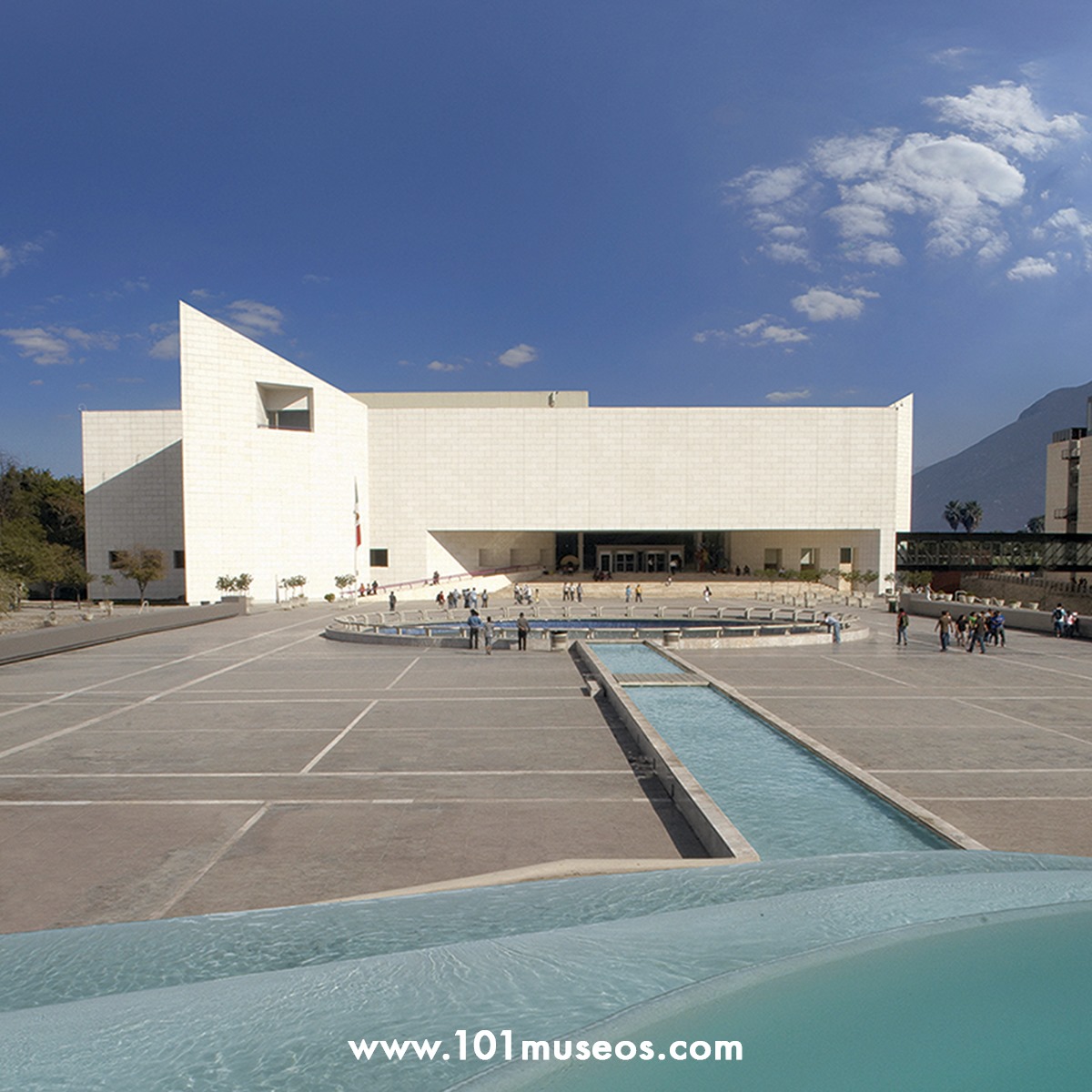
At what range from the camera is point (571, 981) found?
435 cm

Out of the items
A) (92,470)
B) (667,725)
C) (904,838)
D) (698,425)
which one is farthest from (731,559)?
(904,838)

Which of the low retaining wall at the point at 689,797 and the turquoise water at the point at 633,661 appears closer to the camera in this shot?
the low retaining wall at the point at 689,797

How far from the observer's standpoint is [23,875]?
20.5ft

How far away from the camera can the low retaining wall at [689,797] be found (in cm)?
625

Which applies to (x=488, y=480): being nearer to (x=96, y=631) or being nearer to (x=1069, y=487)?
(x=96, y=631)

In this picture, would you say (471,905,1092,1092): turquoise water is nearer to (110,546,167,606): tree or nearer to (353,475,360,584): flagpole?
(110,546,167,606): tree

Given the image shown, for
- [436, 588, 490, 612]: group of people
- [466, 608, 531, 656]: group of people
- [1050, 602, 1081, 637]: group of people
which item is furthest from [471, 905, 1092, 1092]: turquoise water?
[436, 588, 490, 612]: group of people

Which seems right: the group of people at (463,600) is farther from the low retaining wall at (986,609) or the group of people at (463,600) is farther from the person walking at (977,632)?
the person walking at (977,632)

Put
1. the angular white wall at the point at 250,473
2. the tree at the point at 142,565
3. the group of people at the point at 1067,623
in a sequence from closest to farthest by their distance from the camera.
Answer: the group of people at the point at 1067,623 < the angular white wall at the point at 250,473 < the tree at the point at 142,565

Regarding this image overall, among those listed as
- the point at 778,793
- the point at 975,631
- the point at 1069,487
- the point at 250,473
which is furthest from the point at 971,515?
the point at 778,793

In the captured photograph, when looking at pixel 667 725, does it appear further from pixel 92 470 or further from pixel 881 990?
pixel 92 470

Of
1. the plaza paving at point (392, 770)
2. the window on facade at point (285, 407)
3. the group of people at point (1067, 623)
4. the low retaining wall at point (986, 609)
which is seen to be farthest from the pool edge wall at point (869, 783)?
the window on facade at point (285, 407)

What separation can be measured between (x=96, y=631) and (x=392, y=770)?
59.5 ft

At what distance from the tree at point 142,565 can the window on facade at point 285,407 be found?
9049 mm
